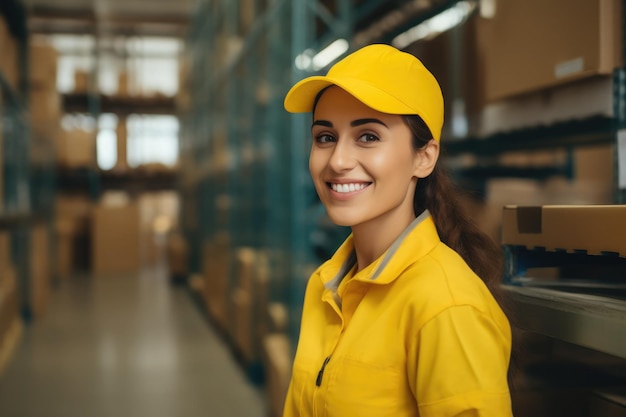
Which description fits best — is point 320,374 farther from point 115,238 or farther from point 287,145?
point 115,238

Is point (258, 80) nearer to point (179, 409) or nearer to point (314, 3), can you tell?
point (314, 3)

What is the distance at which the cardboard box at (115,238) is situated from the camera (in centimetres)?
1091

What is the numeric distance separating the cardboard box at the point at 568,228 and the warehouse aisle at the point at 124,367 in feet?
10.6

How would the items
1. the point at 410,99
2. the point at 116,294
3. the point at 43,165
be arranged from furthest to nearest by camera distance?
the point at 43,165 < the point at 116,294 < the point at 410,99

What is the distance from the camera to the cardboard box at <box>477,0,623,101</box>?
159 cm

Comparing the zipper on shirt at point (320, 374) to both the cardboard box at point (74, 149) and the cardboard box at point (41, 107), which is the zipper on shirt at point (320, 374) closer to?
the cardboard box at point (41, 107)

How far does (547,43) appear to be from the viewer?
1785 mm

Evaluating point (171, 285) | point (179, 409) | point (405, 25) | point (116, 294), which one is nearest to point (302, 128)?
point (405, 25)

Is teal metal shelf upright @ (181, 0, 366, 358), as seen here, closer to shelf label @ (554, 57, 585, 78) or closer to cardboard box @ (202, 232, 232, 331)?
cardboard box @ (202, 232, 232, 331)

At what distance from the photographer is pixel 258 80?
5.06m

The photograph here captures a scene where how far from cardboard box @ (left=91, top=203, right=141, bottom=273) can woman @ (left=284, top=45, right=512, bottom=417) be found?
1014 centimetres

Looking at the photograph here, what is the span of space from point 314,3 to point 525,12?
1.97 m

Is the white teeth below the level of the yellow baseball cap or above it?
below

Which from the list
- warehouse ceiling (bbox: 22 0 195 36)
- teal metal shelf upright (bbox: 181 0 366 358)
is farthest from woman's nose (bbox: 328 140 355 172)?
warehouse ceiling (bbox: 22 0 195 36)
